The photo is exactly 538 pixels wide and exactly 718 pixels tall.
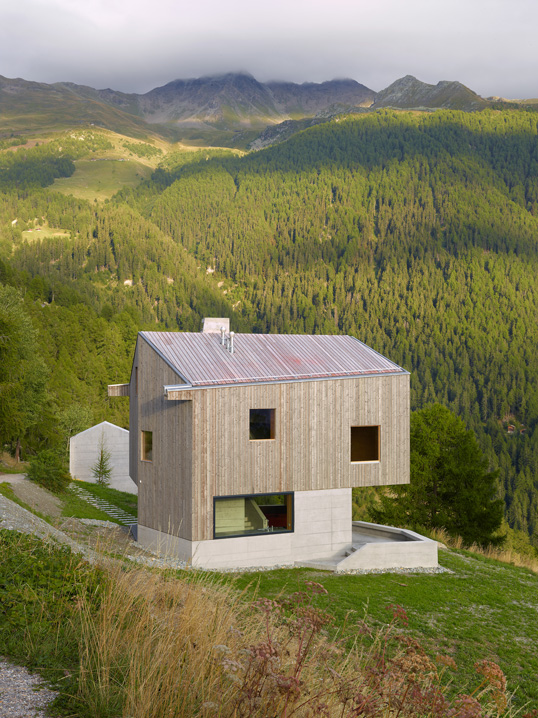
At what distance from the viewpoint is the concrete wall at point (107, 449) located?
42.2 meters

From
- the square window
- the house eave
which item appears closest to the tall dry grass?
the house eave

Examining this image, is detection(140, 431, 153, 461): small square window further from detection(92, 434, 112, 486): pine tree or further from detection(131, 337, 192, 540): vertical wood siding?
detection(92, 434, 112, 486): pine tree

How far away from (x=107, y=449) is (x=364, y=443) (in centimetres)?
2240

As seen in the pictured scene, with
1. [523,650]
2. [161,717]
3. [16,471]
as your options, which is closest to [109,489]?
[16,471]

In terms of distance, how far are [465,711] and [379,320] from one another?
174 m

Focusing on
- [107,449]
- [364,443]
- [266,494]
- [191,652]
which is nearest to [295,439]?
[266,494]

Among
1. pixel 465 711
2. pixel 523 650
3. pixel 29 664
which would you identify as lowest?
pixel 523 650

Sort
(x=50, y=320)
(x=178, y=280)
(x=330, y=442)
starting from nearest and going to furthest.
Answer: (x=330, y=442)
(x=50, y=320)
(x=178, y=280)

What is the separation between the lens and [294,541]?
20641 mm

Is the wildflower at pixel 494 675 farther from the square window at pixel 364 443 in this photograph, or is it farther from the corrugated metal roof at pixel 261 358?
the square window at pixel 364 443

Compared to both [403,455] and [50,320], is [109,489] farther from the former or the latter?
[50,320]

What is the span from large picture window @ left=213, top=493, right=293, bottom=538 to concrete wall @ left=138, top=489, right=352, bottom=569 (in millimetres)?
253

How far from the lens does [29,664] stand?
5.40m

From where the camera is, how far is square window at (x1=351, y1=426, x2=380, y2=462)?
24.2 metres
